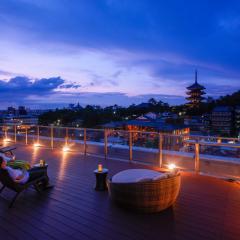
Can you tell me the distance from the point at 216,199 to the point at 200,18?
794 inches

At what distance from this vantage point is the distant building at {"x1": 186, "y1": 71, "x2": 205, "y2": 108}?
8656 cm

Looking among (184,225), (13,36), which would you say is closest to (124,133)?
(184,225)

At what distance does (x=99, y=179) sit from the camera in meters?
4.57

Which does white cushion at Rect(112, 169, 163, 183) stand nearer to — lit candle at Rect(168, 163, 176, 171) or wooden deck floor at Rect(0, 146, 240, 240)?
wooden deck floor at Rect(0, 146, 240, 240)

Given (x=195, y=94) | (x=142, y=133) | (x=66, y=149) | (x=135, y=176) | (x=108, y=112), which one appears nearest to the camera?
(x=135, y=176)

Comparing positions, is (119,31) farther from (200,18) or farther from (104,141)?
(104,141)

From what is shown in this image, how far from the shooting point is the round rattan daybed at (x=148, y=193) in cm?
344

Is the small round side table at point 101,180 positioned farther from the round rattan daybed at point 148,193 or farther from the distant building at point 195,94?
the distant building at point 195,94

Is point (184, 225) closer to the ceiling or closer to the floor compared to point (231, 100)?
closer to the floor

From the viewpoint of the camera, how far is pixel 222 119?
236 feet

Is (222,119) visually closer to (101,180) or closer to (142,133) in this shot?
(142,133)

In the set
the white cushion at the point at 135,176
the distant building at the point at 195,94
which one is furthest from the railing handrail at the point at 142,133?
the distant building at the point at 195,94

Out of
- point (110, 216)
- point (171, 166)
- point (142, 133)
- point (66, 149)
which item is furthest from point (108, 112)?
point (110, 216)

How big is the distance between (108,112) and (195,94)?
50.1 metres
